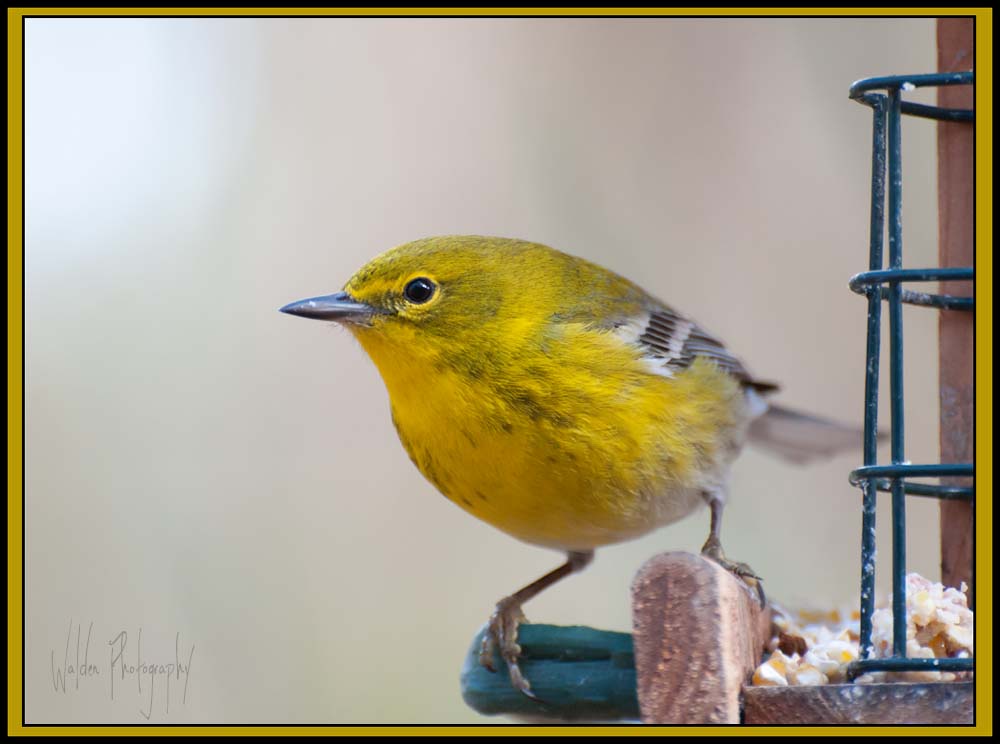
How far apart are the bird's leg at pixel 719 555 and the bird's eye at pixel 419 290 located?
1.41 metres

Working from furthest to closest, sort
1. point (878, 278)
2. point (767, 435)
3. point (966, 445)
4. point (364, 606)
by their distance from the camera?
point (364, 606)
point (767, 435)
point (966, 445)
point (878, 278)

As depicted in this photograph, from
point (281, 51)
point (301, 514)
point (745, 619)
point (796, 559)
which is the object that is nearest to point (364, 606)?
point (301, 514)

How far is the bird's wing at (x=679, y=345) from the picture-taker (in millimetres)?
5207

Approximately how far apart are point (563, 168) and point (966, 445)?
4.96 metres

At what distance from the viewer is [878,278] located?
13.3 ft

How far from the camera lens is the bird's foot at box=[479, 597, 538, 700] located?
443 cm

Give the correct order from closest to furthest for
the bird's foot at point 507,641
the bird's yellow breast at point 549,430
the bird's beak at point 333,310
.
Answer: the bird's foot at point 507,641 < the bird's yellow breast at point 549,430 < the bird's beak at point 333,310

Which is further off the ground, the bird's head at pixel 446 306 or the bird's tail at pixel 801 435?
the bird's head at pixel 446 306

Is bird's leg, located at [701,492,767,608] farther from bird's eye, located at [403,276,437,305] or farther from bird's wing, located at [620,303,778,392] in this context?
bird's eye, located at [403,276,437,305]

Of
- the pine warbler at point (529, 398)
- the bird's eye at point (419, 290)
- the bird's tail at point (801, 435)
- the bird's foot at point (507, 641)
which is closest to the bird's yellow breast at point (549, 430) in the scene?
the pine warbler at point (529, 398)

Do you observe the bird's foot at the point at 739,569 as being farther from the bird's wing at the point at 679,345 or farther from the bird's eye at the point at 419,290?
the bird's eye at the point at 419,290

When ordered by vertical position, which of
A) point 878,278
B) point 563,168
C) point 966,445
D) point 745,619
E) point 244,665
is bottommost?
point 244,665

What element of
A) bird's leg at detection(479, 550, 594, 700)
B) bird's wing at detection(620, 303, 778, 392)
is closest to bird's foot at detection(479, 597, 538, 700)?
bird's leg at detection(479, 550, 594, 700)
